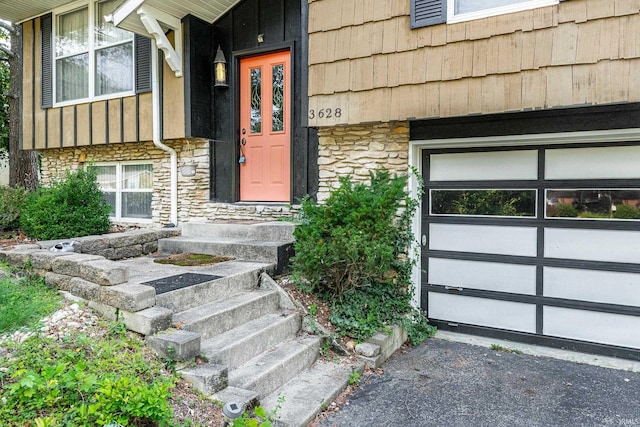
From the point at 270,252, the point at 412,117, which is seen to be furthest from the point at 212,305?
the point at 412,117

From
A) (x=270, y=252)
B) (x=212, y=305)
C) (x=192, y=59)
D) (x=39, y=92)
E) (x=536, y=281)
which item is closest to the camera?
(x=212, y=305)

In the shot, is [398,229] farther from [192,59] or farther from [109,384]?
[192,59]

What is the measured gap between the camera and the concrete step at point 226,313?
3.20 m

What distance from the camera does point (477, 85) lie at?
12.9 ft

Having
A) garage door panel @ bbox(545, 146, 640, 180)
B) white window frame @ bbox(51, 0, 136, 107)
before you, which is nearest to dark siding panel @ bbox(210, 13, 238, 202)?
white window frame @ bbox(51, 0, 136, 107)

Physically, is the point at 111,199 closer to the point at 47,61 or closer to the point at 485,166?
the point at 47,61

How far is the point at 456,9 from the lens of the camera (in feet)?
13.4

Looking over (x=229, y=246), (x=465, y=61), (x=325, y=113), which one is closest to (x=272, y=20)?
(x=325, y=113)

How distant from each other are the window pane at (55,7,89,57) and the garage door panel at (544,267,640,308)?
7.60m

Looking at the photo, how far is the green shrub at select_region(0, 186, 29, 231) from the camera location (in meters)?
6.16

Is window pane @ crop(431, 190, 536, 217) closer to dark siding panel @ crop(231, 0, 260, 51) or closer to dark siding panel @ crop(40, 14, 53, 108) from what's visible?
dark siding panel @ crop(231, 0, 260, 51)

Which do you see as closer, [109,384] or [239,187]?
[109,384]

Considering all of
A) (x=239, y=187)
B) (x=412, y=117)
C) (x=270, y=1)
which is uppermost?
(x=270, y=1)

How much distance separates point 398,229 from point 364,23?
2.11 meters
